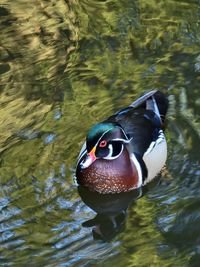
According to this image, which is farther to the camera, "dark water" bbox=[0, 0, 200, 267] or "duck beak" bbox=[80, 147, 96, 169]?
"duck beak" bbox=[80, 147, 96, 169]

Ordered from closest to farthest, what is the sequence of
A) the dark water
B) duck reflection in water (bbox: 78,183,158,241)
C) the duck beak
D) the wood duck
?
1. the dark water
2. duck reflection in water (bbox: 78,183,158,241)
3. the duck beak
4. the wood duck

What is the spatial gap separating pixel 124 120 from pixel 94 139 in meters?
0.65

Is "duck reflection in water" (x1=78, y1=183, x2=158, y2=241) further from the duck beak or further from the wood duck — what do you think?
the duck beak

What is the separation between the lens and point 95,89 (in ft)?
28.1

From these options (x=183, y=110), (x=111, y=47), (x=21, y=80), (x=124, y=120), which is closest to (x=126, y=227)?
(x=124, y=120)

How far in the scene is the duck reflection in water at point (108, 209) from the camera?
21.0ft

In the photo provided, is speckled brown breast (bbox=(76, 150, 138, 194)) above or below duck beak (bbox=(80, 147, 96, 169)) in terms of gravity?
below

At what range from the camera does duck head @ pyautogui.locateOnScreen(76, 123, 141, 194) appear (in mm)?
6898

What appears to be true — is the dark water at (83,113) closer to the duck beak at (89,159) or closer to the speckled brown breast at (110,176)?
the speckled brown breast at (110,176)

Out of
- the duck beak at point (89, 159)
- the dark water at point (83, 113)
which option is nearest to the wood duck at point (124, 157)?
the duck beak at point (89, 159)

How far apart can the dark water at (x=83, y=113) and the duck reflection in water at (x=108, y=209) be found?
79 mm

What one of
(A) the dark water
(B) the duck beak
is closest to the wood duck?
(B) the duck beak

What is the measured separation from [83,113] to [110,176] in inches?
46.6

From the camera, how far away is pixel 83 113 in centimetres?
805
